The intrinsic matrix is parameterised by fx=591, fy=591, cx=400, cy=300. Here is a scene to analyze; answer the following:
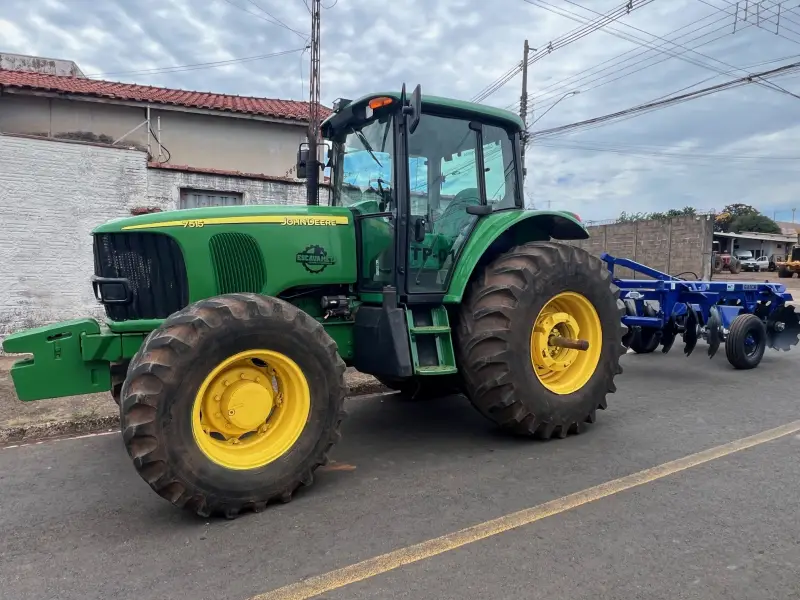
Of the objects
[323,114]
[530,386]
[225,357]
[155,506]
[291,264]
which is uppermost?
[323,114]

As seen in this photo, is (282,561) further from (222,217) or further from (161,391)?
(222,217)

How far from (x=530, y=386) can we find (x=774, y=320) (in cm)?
549

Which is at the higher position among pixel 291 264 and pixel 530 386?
pixel 291 264

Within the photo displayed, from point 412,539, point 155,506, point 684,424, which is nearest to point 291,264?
point 155,506

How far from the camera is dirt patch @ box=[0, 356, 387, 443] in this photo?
5.15 m

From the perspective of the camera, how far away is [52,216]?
877 cm

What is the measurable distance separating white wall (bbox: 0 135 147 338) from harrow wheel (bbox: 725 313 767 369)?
28.7 feet

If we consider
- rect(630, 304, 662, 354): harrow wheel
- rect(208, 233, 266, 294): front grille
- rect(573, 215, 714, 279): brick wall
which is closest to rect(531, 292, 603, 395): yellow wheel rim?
rect(208, 233, 266, 294): front grille

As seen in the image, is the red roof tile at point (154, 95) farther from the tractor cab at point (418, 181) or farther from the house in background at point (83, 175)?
the tractor cab at point (418, 181)

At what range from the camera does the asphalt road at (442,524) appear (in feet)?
8.73

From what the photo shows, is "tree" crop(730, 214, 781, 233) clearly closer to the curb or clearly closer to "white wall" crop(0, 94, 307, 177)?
"white wall" crop(0, 94, 307, 177)

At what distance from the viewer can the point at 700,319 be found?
7.32m

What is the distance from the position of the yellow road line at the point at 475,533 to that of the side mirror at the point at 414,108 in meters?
2.58

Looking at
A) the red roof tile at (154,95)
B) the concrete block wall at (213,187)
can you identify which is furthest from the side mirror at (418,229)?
the red roof tile at (154,95)
